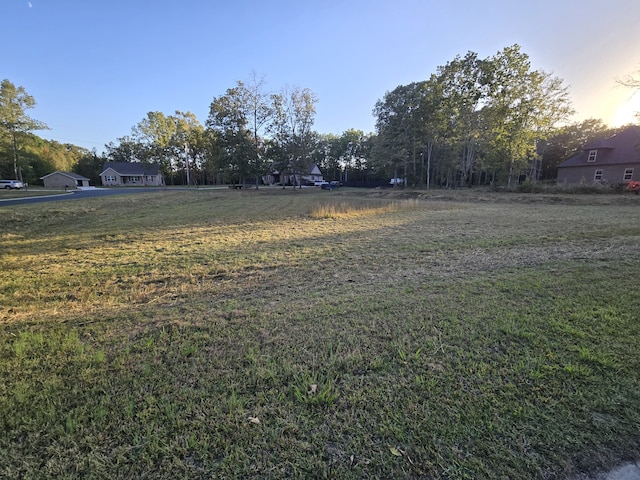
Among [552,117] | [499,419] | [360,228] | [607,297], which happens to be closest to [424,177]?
[552,117]

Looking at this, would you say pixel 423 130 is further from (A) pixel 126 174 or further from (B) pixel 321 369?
(A) pixel 126 174

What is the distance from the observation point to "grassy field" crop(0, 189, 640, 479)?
62.9 inches

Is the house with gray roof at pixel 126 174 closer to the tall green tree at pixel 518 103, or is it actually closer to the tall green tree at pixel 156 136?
the tall green tree at pixel 156 136

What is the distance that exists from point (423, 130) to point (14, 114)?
45.5 m

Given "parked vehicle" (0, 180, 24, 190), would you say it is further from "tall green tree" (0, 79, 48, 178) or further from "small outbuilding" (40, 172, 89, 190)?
"small outbuilding" (40, 172, 89, 190)

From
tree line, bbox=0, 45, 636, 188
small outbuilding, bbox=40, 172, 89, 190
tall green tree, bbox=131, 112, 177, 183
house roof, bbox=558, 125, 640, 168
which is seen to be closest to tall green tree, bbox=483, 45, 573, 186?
tree line, bbox=0, 45, 636, 188

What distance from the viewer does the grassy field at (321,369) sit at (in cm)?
160

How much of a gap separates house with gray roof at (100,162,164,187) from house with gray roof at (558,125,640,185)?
207ft

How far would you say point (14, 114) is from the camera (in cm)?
3066

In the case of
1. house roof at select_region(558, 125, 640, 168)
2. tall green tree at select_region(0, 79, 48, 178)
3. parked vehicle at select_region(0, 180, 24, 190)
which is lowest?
parked vehicle at select_region(0, 180, 24, 190)

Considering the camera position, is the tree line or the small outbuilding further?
the small outbuilding

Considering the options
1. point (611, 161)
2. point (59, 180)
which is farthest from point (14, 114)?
point (611, 161)

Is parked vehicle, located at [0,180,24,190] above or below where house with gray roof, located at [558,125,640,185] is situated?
below

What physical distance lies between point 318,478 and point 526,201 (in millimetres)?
21766
